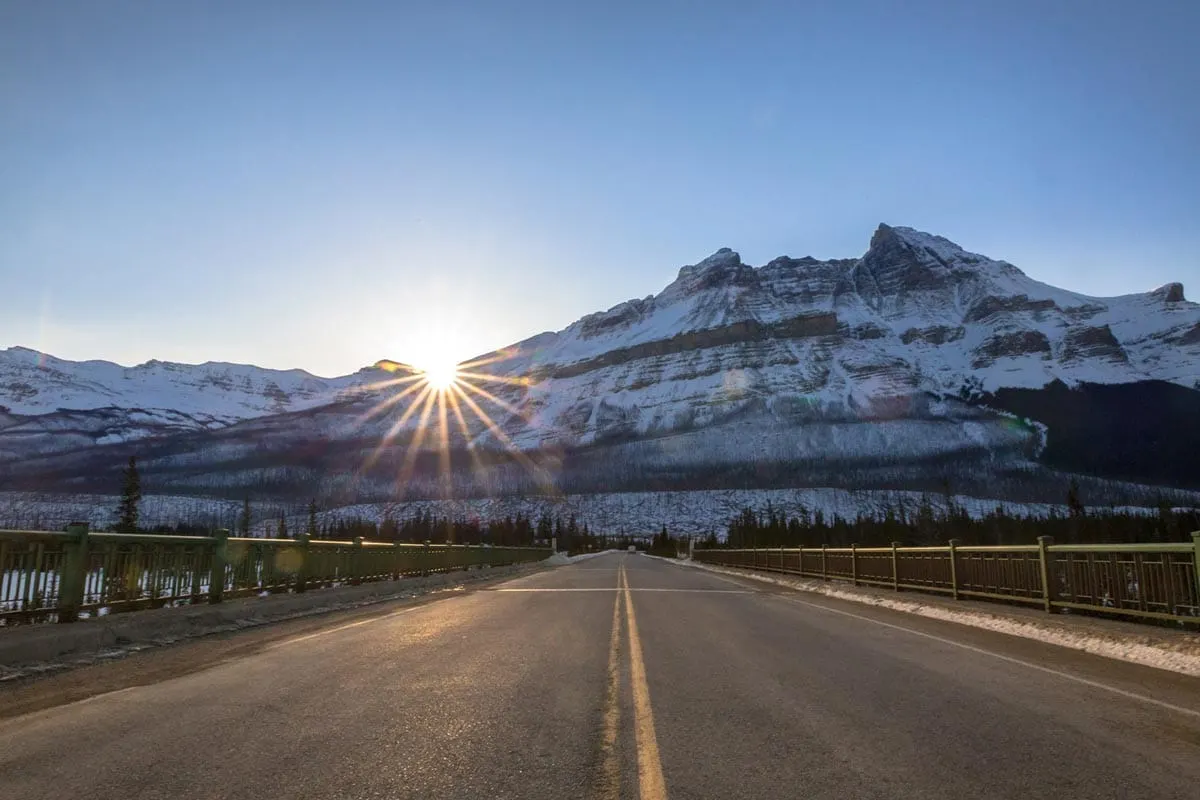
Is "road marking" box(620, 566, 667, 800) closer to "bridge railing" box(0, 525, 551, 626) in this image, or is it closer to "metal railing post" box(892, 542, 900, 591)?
"bridge railing" box(0, 525, 551, 626)

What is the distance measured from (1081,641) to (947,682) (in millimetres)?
4578

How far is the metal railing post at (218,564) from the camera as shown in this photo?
586 inches

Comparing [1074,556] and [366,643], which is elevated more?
[1074,556]

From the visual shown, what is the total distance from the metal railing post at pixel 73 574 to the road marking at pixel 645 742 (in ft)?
26.3

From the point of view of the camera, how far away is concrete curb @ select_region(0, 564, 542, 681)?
8.93 metres

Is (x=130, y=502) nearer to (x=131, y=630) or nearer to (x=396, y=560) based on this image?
(x=396, y=560)

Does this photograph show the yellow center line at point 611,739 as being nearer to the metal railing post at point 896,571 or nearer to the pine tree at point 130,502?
the metal railing post at point 896,571

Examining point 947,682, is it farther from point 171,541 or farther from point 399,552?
point 399,552

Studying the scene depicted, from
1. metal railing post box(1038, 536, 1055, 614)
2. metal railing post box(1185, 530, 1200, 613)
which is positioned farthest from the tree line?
metal railing post box(1185, 530, 1200, 613)

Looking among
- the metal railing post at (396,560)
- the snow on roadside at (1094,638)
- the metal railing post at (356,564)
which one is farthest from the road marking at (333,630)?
the snow on roadside at (1094,638)

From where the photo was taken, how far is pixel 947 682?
319 inches

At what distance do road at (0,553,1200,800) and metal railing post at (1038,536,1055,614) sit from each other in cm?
416

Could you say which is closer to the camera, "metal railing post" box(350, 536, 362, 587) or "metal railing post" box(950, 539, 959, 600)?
"metal railing post" box(950, 539, 959, 600)

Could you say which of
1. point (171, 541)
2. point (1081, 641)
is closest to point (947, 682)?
point (1081, 641)
